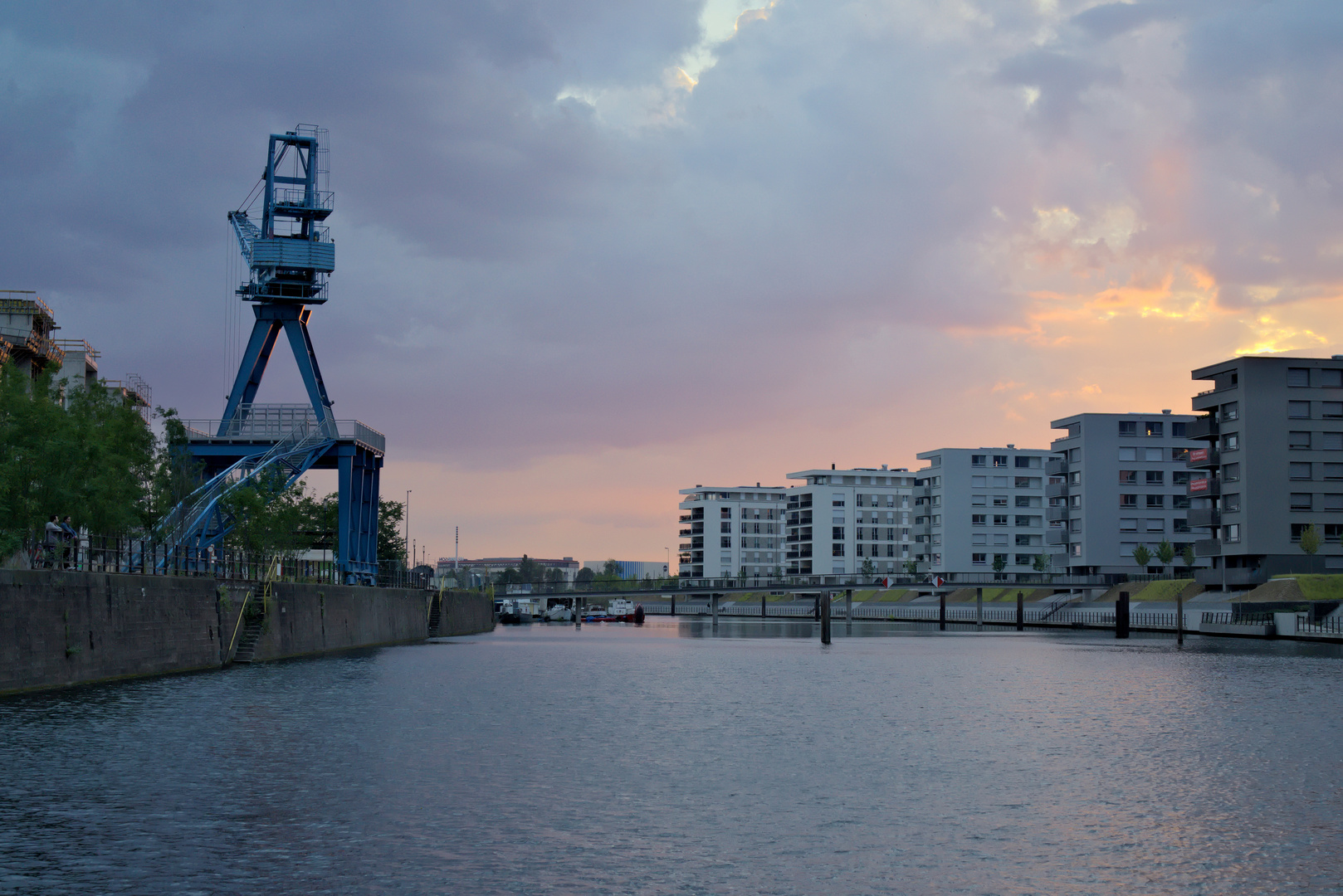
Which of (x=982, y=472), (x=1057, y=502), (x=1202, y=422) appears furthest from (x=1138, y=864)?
(x=982, y=472)

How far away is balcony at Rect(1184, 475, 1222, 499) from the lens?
386ft

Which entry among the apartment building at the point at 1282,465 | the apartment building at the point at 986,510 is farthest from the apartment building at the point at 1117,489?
the apartment building at the point at 1282,465

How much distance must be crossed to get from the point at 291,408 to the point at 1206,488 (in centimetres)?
8077

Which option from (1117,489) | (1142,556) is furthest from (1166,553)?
(1117,489)

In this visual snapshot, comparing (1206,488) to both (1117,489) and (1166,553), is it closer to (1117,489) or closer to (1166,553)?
(1166,553)

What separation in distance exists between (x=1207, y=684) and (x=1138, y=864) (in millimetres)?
34629

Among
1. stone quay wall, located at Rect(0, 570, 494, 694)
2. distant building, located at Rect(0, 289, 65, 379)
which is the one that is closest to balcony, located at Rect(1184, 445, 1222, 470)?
stone quay wall, located at Rect(0, 570, 494, 694)

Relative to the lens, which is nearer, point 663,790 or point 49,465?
point 663,790

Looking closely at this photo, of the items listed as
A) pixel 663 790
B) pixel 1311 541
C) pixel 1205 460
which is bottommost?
pixel 663 790

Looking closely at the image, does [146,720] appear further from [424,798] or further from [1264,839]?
[1264,839]

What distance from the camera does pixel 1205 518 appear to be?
11888cm

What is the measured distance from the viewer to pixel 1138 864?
1806cm

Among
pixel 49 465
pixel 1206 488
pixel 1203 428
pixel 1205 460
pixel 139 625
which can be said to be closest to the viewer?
pixel 139 625

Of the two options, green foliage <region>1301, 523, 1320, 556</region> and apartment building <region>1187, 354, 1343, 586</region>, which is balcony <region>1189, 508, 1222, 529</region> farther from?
green foliage <region>1301, 523, 1320, 556</region>
